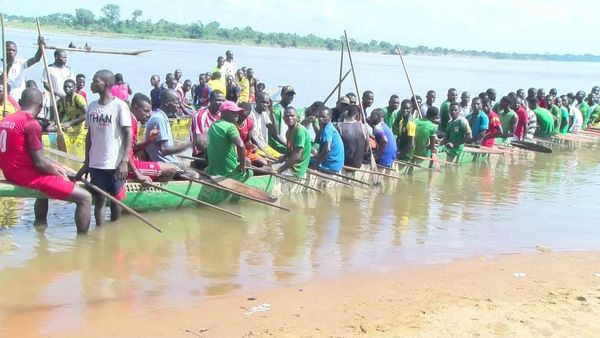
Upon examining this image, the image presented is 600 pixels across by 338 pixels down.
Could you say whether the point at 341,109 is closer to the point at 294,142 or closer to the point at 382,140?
the point at 382,140

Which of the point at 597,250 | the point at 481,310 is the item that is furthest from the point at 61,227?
the point at 597,250

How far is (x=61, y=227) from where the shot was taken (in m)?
7.97

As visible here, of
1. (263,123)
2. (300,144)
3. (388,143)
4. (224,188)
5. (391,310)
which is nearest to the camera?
(391,310)

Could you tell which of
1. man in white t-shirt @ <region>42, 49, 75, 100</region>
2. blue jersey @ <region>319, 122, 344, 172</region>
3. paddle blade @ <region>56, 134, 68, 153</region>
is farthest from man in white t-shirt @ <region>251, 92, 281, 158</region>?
man in white t-shirt @ <region>42, 49, 75, 100</region>

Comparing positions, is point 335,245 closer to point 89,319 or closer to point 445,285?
point 445,285

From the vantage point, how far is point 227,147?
903cm

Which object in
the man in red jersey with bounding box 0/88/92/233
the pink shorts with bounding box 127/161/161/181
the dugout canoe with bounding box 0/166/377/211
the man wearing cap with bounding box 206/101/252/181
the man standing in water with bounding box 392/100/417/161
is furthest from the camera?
the man standing in water with bounding box 392/100/417/161

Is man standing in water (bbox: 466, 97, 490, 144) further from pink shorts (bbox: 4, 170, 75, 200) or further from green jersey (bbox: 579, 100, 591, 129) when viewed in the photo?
pink shorts (bbox: 4, 170, 75, 200)

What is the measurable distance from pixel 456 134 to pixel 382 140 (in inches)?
106

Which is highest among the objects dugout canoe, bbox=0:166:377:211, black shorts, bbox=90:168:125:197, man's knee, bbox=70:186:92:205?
black shorts, bbox=90:168:125:197

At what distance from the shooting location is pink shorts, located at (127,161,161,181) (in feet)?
26.8

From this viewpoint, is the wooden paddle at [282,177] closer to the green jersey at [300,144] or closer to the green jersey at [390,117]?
the green jersey at [300,144]

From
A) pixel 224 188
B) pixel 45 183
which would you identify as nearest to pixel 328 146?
pixel 224 188

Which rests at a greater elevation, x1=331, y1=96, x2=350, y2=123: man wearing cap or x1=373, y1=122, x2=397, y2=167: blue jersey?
x1=331, y1=96, x2=350, y2=123: man wearing cap
